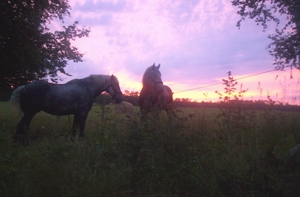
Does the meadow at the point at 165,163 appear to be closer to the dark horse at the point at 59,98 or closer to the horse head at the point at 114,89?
the dark horse at the point at 59,98

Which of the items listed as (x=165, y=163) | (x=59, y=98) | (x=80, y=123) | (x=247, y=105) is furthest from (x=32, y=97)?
(x=247, y=105)

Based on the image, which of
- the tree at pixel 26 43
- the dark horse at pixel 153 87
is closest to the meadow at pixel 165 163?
the dark horse at pixel 153 87

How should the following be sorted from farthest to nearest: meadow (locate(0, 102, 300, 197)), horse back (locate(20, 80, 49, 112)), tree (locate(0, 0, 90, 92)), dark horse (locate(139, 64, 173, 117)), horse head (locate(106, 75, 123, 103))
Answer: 1. tree (locate(0, 0, 90, 92))
2. horse head (locate(106, 75, 123, 103))
3. dark horse (locate(139, 64, 173, 117))
4. horse back (locate(20, 80, 49, 112))
5. meadow (locate(0, 102, 300, 197))

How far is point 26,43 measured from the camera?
9203 millimetres

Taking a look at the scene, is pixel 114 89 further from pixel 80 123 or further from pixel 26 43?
pixel 26 43

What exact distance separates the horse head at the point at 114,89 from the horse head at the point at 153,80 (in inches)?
33.7

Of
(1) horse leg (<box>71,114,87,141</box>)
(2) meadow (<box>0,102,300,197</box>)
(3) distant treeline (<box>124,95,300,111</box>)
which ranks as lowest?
(2) meadow (<box>0,102,300,197</box>)

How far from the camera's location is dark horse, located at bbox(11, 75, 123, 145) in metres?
6.30

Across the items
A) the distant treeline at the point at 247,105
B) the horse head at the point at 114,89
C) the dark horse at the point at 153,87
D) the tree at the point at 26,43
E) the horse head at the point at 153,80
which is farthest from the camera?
the tree at the point at 26,43

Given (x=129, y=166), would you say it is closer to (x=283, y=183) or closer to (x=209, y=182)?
(x=209, y=182)

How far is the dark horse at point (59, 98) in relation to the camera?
20.7ft

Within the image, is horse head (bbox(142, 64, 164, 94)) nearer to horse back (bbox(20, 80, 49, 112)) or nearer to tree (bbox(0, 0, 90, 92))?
horse back (bbox(20, 80, 49, 112))

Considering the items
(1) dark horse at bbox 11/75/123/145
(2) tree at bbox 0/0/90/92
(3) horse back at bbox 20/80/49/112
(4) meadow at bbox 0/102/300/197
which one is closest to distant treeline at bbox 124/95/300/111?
(4) meadow at bbox 0/102/300/197

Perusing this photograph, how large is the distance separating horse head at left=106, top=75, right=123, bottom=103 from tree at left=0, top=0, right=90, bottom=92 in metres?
3.77
